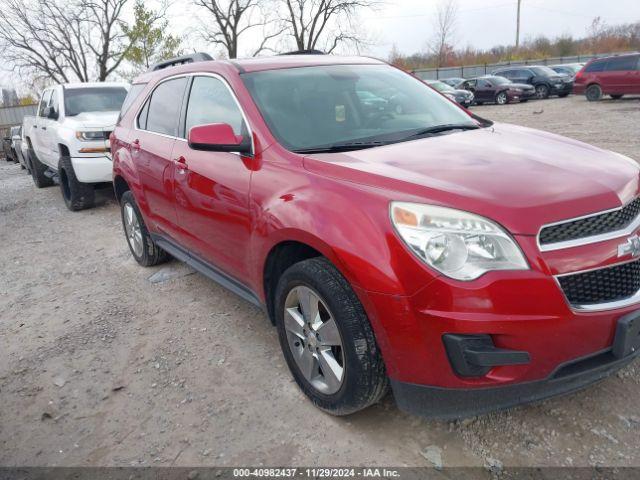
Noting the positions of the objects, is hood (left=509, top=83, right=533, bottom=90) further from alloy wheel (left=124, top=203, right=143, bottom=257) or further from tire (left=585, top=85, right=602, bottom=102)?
alloy wheel (left=124, top=203, right=143, bottom=257)

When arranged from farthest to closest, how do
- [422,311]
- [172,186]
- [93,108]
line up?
[93,108] → [172,186] → [422,311]

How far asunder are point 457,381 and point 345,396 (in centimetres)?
59

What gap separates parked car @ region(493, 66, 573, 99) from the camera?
25031 millimetres

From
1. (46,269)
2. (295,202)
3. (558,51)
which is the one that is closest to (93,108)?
(46,269)

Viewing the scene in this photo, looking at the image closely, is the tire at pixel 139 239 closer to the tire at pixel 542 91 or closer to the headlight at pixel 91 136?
the headlight at pixel 91 136

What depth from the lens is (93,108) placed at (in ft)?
28.2

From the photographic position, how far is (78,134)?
746cm

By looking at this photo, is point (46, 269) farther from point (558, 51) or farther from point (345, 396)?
point (558, 51)

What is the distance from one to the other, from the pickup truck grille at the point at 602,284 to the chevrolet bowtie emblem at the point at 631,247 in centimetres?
4

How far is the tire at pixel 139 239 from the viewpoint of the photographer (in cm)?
484

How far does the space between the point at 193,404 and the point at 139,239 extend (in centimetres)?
262

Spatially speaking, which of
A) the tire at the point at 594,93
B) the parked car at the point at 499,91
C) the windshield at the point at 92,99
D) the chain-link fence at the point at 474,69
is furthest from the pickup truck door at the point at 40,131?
the chain-link fence at the point at 474,69

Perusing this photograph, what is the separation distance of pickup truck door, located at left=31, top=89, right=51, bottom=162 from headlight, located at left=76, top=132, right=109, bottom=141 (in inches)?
75.5

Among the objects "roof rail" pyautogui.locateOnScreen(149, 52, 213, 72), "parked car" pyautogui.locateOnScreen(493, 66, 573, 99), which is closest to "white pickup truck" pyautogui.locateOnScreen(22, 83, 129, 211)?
"roof rail" pyautogui.locateOnScreen(149, 52, 213, 72)
